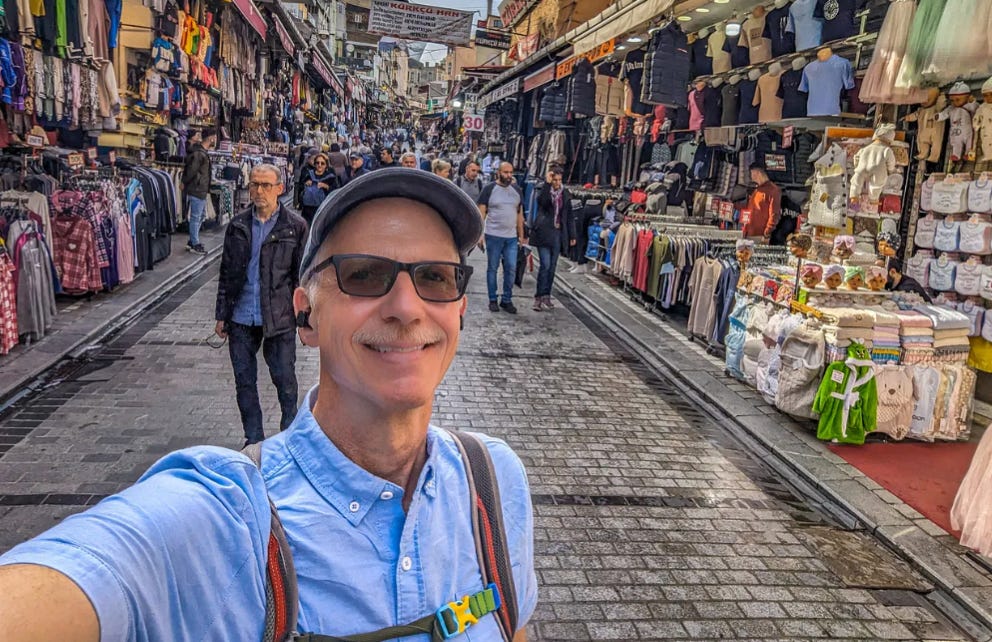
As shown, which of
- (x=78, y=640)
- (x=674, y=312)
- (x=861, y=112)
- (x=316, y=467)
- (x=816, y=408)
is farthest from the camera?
(x=674, y=312)

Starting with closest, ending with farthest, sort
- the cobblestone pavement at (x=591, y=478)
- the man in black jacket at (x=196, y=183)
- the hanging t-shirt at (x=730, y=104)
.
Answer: the cobblestone pavement at (x=591, y=478) → the hanging t-shirt at (x=730, y=104) → the man in black jacket at (x=196, y=183)

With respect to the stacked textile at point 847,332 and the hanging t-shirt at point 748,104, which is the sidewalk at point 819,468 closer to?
the stacked textile at point 847,332

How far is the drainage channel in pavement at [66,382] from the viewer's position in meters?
5.34

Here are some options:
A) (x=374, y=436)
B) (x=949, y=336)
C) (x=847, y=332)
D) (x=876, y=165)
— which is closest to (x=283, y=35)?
(x=876, y=165)

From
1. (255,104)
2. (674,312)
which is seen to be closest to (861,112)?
(674,312)

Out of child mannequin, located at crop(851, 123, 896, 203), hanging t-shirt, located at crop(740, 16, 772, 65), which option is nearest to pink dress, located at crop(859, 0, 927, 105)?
child mannequin, located at crop(851, 123, 896, 203)

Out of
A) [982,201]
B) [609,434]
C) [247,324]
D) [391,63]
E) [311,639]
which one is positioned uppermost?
[391,63]

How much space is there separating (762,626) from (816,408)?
2.97 m

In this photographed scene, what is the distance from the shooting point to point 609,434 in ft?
21.1

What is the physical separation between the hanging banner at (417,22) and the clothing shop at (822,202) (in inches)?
387

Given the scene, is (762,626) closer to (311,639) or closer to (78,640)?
(311,639)

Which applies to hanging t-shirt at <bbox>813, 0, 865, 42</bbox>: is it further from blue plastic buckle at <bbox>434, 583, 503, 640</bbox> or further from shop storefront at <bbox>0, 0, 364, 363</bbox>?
blue plastic buckle at <bbox>434, 583, 503, 640</bbox>

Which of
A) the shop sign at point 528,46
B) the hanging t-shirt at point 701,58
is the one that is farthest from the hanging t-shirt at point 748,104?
the shop sign at point 528,46

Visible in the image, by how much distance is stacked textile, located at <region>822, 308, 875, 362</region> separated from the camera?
20.5 ft
